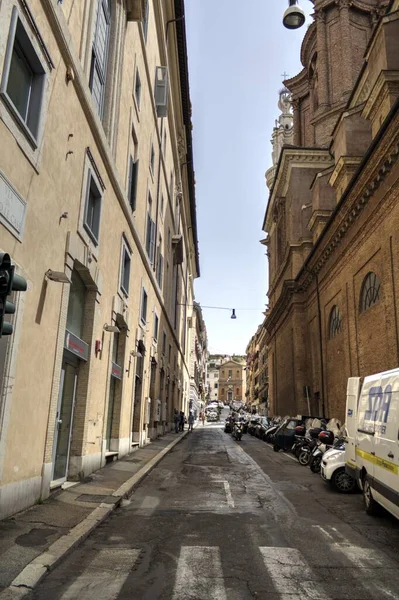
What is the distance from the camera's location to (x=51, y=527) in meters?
7.07

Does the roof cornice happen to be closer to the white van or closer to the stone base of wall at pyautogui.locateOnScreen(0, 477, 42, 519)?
the white van

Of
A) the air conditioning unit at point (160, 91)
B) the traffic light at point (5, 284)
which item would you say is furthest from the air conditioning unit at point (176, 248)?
the traffic light at point (5, 284)

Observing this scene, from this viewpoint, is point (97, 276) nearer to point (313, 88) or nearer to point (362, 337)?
point (362, 337)

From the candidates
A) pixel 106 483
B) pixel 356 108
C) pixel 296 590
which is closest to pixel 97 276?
pixel 106 483

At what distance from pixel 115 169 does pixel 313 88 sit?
132 ft

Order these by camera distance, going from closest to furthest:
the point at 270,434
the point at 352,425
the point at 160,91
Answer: the point at 352,425 → the point at 160,91 → the point at 270,434

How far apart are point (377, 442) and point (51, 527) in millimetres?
5124

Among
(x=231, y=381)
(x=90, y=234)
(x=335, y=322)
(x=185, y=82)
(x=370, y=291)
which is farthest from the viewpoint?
(x=231, y=381)

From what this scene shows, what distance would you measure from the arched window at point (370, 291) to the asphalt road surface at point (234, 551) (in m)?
10.7

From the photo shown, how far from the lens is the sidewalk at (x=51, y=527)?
16.9 ft

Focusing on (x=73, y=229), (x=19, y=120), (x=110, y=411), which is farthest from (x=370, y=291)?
(x=19, y=120)

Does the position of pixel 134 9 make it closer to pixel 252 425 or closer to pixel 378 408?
pixel 378 408

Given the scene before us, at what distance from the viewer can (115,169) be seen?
14.5 metres

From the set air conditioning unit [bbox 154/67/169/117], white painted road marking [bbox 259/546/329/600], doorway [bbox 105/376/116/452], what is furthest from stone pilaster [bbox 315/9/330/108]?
white painted road marking [bbox 259/546/329/600]
